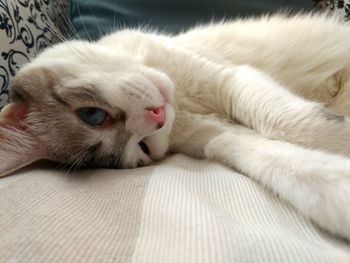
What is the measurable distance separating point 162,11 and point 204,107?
2.69 feet

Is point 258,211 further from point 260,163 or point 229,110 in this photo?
point 229,110

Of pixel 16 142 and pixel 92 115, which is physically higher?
pixel 92 115

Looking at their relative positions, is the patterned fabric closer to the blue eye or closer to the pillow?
the pillow

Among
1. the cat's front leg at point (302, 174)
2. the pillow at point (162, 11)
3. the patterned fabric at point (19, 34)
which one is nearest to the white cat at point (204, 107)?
the cat's front leg at point (302, 174)

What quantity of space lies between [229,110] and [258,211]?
521 millimetres

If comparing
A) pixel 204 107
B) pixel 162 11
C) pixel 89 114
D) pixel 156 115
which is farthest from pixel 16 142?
pixel 162 11

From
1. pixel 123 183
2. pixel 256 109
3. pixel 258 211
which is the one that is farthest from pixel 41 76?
pixel 258 211

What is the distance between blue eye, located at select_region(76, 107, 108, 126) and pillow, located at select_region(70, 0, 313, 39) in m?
0.89

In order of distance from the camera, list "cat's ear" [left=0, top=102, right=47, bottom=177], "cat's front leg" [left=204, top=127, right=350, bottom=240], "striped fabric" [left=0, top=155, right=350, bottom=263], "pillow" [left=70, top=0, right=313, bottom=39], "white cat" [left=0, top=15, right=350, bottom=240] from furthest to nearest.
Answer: "pillow" [left=70, top=0, right=313, bottom=39] → "cat's ear" [left=0, top=102, right=47, bottom=177] → "white cat" [left=0, top=15, right=350, bottom=240] → "cat's front leg" [left=204, top=127, right=350, bottom=240] → "striped fabric" [left=0, top=155, right=350, bottom=263]

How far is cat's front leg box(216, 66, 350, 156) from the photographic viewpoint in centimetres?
91

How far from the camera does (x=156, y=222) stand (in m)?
0.65

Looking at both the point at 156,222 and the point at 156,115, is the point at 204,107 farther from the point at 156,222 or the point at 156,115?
the point at 156,222

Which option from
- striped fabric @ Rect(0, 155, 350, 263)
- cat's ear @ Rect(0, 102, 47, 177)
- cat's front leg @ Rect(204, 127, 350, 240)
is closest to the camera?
striped fabric @ Rect(0, 155, 350, 263)

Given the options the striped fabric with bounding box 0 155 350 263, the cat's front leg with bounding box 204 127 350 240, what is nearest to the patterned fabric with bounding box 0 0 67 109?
the striped fabric with bounding box 0 155 350 263
